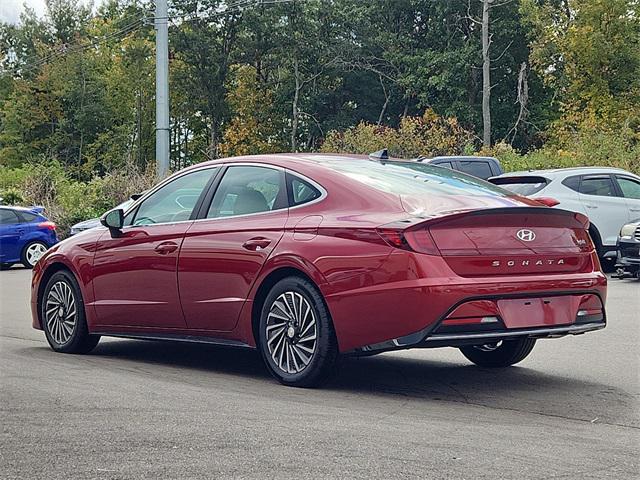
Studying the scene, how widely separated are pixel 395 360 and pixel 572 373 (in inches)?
55.2

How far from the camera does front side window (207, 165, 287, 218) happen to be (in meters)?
7.68

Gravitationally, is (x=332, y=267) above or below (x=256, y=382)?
above

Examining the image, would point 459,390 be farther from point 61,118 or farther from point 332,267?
point 61,118

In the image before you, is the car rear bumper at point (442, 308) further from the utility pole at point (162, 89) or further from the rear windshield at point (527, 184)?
the utility pole at point (162, 89)

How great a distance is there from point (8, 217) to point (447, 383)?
716 inches

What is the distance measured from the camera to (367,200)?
7.09 meters

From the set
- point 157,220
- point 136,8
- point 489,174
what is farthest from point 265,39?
point 157,220

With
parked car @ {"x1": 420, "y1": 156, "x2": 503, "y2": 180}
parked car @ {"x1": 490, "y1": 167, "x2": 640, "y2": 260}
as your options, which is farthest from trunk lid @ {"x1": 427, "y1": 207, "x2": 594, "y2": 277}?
parked car @ {"x1": 420, "y1": 156, "x2": 503, "y2": 180}

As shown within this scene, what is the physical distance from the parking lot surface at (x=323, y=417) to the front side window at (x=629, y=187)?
403 inches

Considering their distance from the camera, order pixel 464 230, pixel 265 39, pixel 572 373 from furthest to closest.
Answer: pixel 265 39 → pixel 572 373 → pixel 464 230

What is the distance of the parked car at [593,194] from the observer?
18578 millimetres

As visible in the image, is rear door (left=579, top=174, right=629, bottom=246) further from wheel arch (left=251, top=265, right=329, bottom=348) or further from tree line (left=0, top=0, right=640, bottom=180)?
tree line (left=0, top=0, right=640, bottom=180)

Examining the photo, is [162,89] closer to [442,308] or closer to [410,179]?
[410,179]

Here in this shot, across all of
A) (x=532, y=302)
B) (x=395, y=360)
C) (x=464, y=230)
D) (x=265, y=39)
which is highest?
(x=265, y=39)
